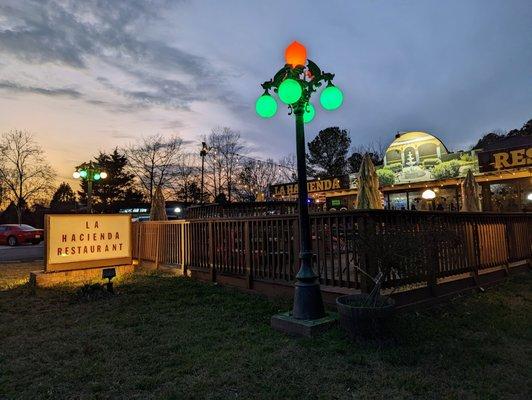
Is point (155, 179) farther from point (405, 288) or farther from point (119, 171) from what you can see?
point (405, 288)

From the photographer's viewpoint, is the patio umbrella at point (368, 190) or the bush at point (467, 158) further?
the bush at point (467, 158)

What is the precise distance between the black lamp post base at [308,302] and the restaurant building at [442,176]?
1434 centimetres

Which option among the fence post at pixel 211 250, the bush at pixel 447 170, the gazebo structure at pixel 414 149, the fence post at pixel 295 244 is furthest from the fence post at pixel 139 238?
the bush at pixel 447 170

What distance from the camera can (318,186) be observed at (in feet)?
76.4

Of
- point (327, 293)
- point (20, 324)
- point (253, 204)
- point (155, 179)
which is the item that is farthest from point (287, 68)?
point (155, 179)

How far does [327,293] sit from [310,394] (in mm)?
2554

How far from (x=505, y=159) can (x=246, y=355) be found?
16.1 meters

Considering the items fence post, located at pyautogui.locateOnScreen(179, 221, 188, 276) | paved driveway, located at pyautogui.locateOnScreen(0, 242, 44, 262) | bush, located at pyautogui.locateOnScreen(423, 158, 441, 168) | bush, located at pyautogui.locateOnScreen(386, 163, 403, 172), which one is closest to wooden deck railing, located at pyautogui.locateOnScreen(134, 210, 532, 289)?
fence post, located at pyautogui.locateOnScreen(179, 221, 188, 276)

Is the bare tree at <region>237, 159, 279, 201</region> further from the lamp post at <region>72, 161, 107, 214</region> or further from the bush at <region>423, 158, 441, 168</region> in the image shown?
the lamp post at <region>72, 161, 107, 214</region>

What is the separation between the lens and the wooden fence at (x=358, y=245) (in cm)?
495

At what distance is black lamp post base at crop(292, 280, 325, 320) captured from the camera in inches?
186

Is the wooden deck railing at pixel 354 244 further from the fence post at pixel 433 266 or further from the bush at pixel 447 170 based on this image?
the bush at pixel 447 170

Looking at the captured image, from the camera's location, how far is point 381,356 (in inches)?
147

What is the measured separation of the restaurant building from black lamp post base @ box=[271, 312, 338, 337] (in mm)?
14392
